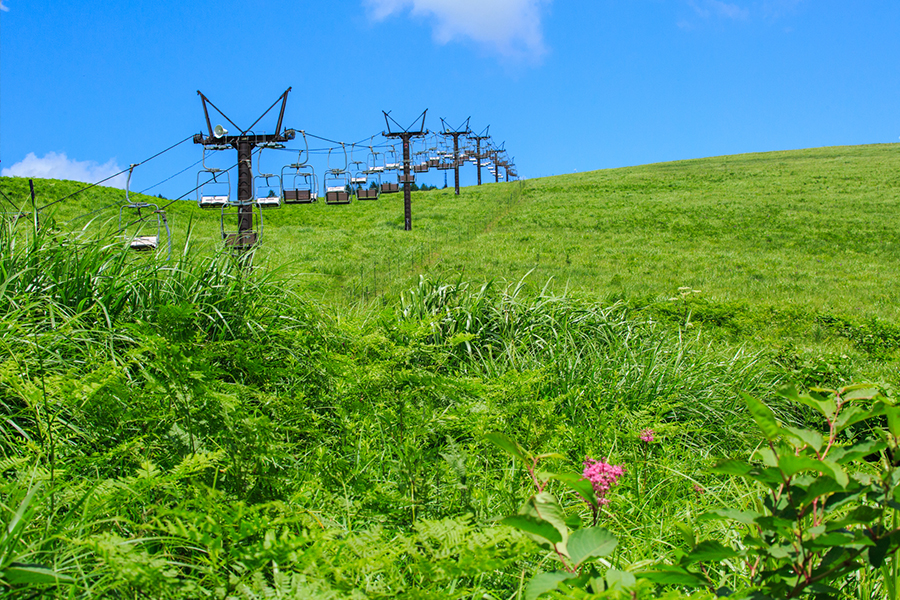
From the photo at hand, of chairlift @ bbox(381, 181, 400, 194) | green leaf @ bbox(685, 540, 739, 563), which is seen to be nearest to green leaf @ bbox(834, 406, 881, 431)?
green leaf @ bbox(685, 540, 739, 563)

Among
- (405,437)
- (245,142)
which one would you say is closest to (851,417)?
(405,437)

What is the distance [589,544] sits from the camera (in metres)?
0.88

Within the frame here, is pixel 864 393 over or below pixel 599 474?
over

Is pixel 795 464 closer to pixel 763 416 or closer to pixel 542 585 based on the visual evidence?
pixel 763 416

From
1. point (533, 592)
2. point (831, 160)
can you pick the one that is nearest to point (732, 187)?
point (831, 160)

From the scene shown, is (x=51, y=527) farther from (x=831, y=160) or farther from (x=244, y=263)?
(x=831, y=160)

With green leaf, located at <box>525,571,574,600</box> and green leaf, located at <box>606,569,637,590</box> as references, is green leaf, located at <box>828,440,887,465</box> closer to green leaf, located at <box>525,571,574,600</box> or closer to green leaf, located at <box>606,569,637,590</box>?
green leaf, located at <box>606,569,637,590</box>

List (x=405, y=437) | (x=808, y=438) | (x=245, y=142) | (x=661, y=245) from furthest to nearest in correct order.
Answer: (x=661, y=245), (x=245, y=142), (x=405, y=437), (x=808, y=438)

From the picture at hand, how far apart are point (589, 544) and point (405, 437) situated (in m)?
1.46

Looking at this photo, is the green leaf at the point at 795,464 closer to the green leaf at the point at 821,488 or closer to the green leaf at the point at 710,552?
the green leaf at the point at 821,488

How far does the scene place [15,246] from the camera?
395 centimetres

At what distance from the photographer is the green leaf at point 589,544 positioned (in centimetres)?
85

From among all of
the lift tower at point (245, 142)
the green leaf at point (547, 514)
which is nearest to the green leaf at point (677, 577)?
the green leaf at point (547, 514)

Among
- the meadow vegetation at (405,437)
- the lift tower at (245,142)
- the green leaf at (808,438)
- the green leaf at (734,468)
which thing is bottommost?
the meadow vegetation at (405,437)
